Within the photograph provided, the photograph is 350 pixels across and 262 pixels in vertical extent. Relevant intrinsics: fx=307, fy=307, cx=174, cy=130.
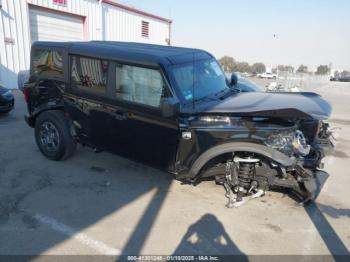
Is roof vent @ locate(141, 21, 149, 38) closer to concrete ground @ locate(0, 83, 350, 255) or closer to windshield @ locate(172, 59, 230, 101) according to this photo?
windshield @ locate(172, 59, 230, 101)

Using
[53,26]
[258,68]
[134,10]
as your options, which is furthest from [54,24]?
[258,68]

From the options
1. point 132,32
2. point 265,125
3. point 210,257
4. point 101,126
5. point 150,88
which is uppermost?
point 132,32

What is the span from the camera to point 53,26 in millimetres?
14445

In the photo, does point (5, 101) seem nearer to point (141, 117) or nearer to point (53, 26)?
point (141, 117)

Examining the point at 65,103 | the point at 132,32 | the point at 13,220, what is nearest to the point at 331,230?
the point at 13,220

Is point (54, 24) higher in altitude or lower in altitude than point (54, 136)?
higher

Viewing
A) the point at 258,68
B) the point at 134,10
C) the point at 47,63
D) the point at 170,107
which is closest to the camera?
the point at 170,107

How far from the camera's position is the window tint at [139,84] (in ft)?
12.6

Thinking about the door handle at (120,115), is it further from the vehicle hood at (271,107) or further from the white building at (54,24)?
the white building at (54,24)

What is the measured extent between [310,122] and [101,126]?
115 inches

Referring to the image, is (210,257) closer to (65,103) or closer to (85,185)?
(85,185)

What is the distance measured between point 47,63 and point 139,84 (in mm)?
2035

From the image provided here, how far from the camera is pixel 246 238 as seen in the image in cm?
337

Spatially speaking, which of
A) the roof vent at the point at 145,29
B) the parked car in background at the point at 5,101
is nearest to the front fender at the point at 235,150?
the parked car in background at the point at 5,101
